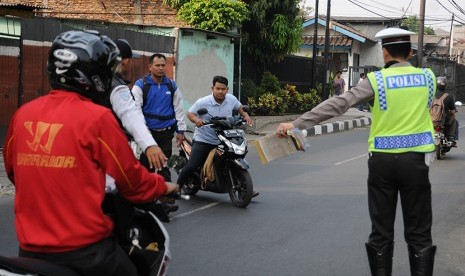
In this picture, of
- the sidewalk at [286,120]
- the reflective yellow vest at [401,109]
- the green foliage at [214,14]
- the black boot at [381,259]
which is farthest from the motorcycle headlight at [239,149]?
the green foliage at [214,14]

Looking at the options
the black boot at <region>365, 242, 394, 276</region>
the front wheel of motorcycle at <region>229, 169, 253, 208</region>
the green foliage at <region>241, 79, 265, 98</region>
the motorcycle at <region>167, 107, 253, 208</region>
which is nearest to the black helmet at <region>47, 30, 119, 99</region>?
the black boot at <region>365, 242, 394, 276</region>

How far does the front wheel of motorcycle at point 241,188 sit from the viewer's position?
8.05 m

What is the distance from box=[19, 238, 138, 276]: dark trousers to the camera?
108 inches

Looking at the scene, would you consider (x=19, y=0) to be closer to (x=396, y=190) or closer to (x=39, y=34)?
(x=39, y=34)

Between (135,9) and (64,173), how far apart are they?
20.6 m

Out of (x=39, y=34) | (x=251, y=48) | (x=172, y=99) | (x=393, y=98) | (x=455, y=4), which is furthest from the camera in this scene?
(x=455, y=4)

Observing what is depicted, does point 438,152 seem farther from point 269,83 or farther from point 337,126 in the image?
point 269,83

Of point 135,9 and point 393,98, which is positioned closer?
point 393,98

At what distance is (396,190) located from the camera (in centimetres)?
455

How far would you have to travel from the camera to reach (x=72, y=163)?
2705 millimetres

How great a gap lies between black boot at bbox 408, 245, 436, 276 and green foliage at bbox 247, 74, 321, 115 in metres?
17.0

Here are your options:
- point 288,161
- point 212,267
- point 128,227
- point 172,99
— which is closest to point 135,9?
point 288,161

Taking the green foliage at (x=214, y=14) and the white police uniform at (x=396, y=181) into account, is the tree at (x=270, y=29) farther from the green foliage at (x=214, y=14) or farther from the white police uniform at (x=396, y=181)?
the white police uniform at (x=396, y=181)

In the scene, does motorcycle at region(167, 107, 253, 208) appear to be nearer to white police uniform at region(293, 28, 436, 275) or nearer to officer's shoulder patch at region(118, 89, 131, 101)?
officer's shoulder patch at region(118, 89, 131, 101)
